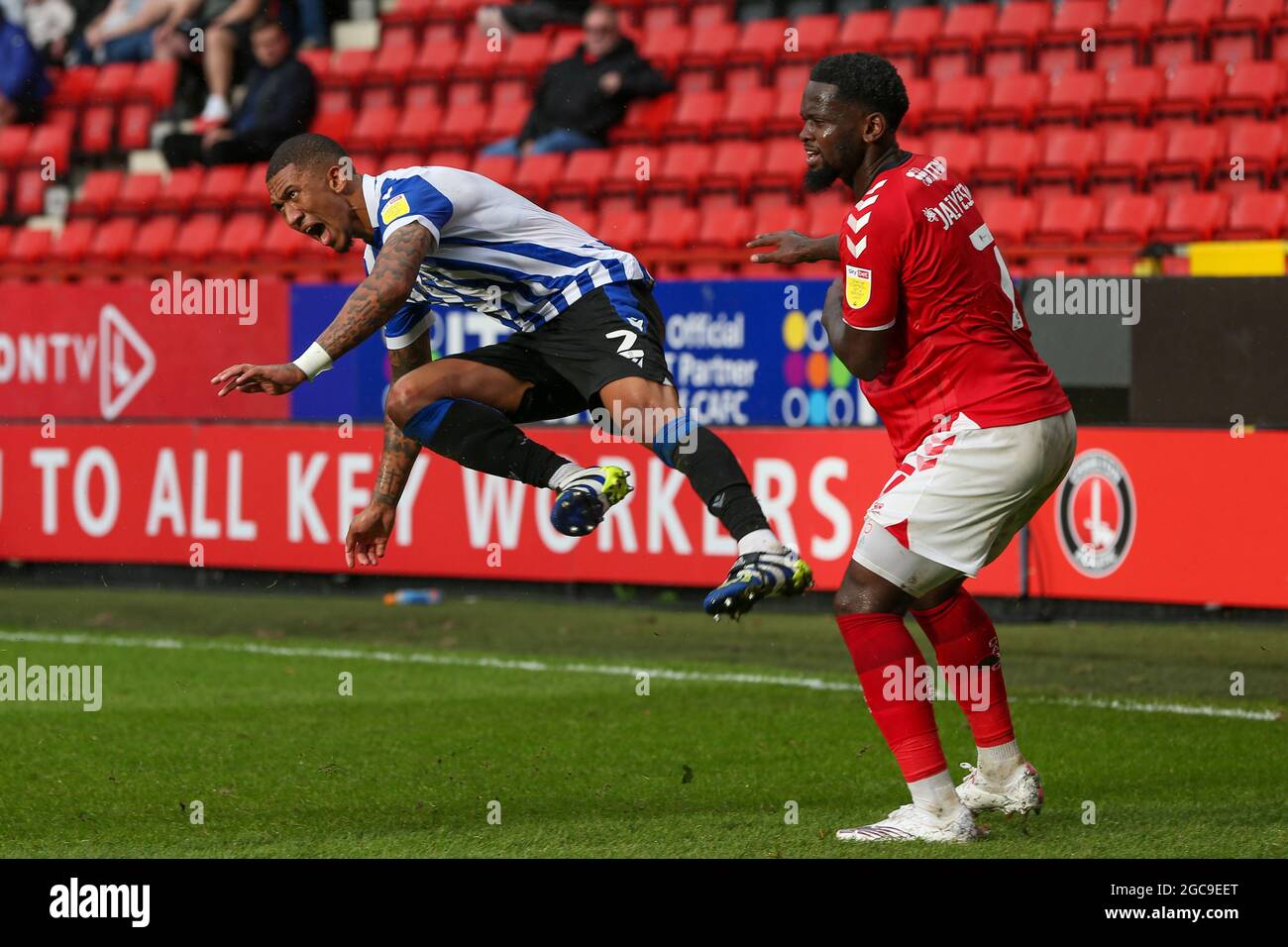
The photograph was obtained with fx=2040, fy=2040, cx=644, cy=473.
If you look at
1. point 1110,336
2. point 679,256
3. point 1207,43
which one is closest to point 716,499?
point 1110,336

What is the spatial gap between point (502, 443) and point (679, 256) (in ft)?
22.0

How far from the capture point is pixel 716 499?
6242 millimetres

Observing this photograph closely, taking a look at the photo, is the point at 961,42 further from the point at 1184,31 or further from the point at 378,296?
the point at 378,296

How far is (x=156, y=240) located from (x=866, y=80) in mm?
12470

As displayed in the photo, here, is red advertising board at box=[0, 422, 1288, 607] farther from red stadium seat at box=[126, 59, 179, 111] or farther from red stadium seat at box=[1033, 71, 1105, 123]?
red stadium seat at box=[126, 59, 179, 111]

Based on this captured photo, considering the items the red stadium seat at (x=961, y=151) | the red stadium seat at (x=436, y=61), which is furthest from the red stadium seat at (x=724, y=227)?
the red stadium seat at (x=436, y=61)

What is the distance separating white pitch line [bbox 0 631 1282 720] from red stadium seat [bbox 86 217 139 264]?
19.2ft

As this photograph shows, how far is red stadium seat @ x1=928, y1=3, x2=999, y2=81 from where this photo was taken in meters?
15.8

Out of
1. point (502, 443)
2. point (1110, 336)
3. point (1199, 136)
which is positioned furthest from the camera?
point (1199, 136)

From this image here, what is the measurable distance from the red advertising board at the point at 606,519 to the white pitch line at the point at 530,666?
6.23 feet

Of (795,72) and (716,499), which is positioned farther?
(795,72)
